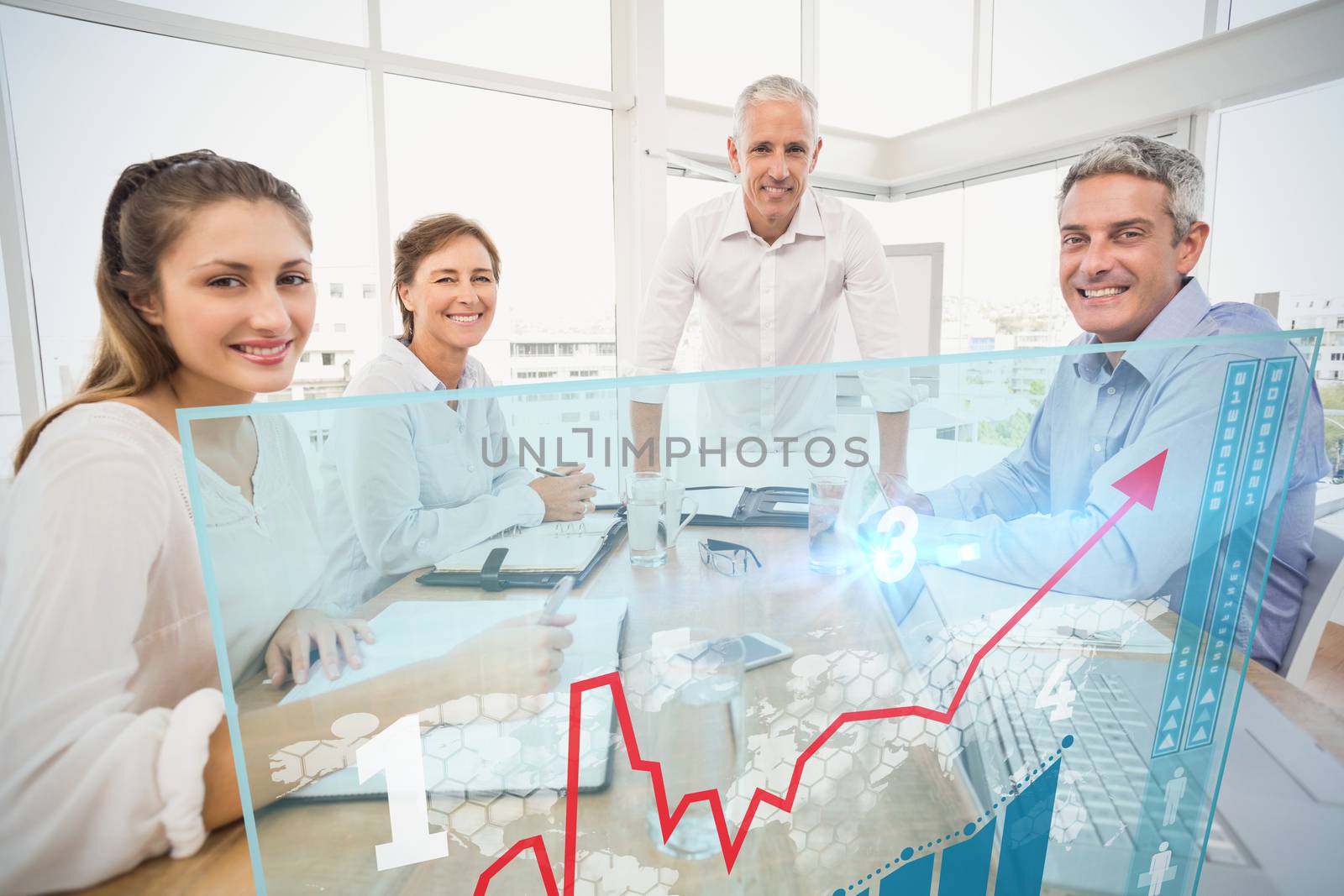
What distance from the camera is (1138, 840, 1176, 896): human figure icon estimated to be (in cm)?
76

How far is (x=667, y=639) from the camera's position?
2.09ft

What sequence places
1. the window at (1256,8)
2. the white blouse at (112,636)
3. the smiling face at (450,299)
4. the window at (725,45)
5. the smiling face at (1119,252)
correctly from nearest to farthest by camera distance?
the white blouse at (112,636) < the smiling face at (1119,252) < the smiling face at (450,299) < the window at (1256,8) < the window at (725,45)

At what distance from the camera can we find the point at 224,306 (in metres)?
0.93

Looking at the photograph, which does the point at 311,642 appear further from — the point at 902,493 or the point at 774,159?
the point at 774,159

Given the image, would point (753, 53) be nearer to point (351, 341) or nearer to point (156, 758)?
point (351, 341)

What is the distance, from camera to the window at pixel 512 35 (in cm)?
356

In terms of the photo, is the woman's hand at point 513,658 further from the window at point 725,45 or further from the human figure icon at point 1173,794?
the window at point 725,45

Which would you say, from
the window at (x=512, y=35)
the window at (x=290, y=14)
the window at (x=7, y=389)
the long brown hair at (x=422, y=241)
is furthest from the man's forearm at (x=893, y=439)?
the window at (x=512, y=35)

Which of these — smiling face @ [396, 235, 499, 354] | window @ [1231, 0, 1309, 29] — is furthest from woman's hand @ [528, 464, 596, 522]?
window @ [1231, 0, 1309, 29]

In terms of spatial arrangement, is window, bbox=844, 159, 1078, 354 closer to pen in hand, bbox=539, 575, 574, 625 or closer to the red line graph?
the red line graph

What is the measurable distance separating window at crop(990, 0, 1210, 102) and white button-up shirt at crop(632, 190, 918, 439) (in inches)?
141

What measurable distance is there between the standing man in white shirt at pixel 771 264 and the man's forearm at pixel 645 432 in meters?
1.39

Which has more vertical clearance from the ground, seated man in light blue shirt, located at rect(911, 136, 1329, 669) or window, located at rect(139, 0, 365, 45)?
window, located at rect(139, 0, 365, 45)

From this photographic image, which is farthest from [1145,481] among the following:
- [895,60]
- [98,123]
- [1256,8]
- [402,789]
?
[895,60]
